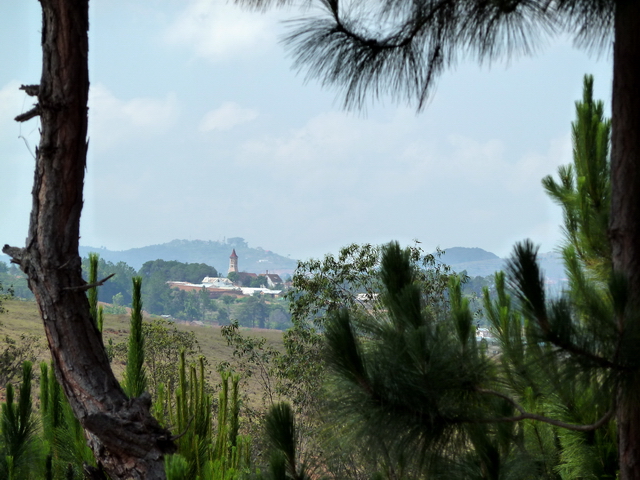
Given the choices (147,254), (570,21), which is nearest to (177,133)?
(147,254)

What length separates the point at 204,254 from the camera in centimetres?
10231

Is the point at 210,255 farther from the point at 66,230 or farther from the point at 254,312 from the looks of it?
the point at 66,230

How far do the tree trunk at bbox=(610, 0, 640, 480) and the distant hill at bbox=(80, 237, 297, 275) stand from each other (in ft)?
294

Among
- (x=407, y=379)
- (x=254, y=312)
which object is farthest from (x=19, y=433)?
Result: (x=254, y=312)

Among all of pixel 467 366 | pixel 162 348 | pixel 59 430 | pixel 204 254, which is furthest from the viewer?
pixel 204 254

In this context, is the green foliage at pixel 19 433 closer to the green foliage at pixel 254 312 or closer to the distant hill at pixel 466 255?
the green foliage at pixel 254 312

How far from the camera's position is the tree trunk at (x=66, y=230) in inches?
65.4

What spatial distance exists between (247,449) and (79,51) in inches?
51.1

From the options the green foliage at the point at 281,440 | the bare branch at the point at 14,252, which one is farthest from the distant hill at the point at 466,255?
the green foliage at the point at 281,440

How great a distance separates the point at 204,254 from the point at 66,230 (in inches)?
Answer: 4028

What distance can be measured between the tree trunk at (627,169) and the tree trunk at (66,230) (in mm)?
1099

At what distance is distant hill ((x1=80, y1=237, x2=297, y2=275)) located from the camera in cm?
9438

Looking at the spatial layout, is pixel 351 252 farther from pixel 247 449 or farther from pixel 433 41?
pixel 433 41

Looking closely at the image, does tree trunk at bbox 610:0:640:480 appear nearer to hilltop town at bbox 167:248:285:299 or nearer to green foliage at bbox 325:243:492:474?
green foliage at bbox 325:243:492:474
